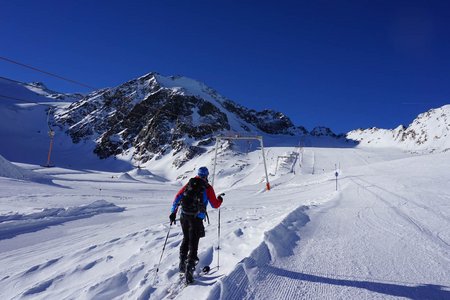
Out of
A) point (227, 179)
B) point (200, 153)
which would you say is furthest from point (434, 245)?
point (200, 153)

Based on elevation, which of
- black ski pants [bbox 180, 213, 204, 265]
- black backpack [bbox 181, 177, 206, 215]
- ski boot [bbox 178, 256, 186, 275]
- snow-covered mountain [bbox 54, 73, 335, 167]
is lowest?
ski boot [bbox 178, 256, 186, 275]

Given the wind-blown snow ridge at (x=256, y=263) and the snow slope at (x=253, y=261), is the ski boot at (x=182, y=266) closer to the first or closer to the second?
the snow slope at (x=253, y=261)

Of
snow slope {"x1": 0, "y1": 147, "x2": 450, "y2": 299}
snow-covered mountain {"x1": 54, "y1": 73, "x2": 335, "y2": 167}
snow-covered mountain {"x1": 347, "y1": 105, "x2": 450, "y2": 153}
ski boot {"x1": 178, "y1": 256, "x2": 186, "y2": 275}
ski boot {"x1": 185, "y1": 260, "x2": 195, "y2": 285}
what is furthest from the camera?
snow-covered mountain {"x1": 347, "y1": 105, "x2": 450, "y2": 153}

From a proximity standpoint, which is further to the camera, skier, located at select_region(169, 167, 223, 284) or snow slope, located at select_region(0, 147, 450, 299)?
skier, located at select_region(169, 167, 223, 284)

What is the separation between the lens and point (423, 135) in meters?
141

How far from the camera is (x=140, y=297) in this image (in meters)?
5.02

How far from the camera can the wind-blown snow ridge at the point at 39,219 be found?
10.6 meters

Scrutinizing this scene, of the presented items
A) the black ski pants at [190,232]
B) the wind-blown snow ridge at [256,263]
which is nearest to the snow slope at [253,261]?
the wind-blown snow ridge at [256,263]

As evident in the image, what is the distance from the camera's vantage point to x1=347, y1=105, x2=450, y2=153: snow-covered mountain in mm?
129875

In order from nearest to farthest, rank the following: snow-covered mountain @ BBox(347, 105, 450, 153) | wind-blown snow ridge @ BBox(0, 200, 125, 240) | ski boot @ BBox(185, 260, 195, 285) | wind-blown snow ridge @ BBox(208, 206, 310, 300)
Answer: wind-blown snow ridge @ BBox(208, 206, 310, 300) → ski boot @ BBox(185, 260, 195, 285) → wind-blown snow ridge @ BBox(0, 200, 125, 240) → snow-covered mountain @ BBox(347, 105, 450, 153)

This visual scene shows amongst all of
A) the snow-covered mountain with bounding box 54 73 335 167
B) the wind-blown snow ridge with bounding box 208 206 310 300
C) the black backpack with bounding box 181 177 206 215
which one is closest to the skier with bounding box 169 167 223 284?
the black backpack with bounding box 181 177 206 215

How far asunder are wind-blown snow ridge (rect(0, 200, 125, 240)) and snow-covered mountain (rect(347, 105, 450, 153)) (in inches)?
5267

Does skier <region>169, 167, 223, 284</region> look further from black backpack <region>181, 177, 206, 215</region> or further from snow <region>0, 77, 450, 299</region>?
snow <region>0, 77, 450, 299</region>

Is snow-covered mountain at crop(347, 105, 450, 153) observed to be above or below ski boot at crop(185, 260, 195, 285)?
above
